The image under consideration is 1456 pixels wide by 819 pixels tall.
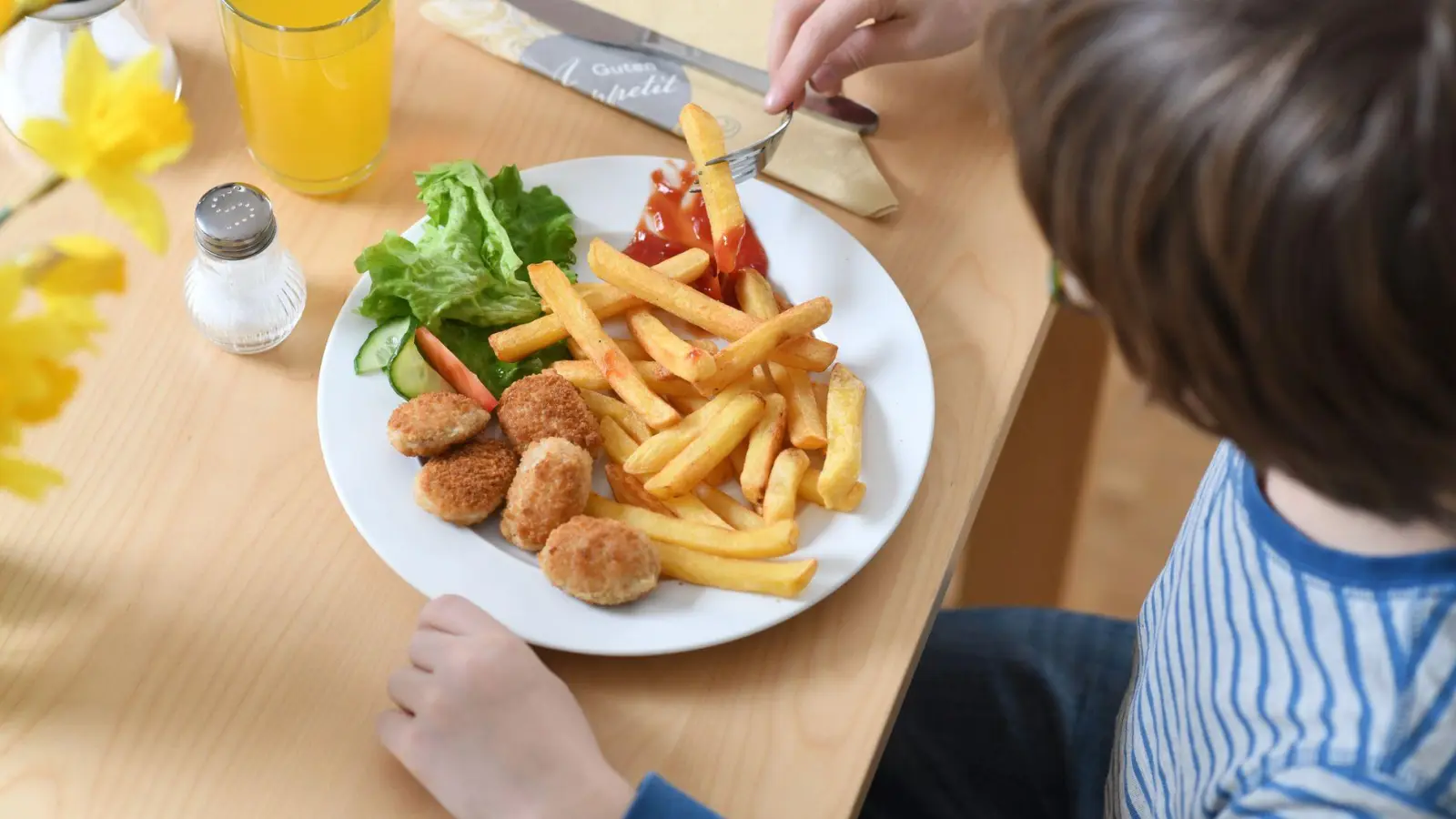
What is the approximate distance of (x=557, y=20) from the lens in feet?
4.85

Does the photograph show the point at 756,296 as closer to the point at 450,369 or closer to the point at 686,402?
the point at 686,402

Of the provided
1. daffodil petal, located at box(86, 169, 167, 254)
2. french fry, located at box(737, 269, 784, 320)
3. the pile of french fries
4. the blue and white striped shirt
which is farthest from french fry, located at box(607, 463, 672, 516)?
daffodil petal, located at box(86, 169, 167, 254)

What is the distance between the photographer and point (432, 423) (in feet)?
3.62

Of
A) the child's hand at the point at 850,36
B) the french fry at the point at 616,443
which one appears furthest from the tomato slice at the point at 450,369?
the child's hand at the point at 850,36

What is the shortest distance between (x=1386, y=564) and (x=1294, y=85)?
41 cm

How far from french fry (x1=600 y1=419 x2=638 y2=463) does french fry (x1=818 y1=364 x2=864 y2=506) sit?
186mm

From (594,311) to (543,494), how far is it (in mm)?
232

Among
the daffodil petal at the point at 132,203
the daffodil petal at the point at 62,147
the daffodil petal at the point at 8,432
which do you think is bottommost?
the daffodil petal at the point at 8,432

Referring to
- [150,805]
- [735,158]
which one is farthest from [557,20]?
[150,805]

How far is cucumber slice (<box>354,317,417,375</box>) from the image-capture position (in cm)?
117

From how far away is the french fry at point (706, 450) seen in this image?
1.11m

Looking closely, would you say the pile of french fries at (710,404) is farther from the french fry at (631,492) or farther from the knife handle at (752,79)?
the knife handle at (752,79)

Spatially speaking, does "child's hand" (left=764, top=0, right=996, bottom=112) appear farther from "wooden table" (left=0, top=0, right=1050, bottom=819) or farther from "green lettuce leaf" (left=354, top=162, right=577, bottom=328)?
"green lettuce leaf" (left=354, top=162, right=577, bottom=328)

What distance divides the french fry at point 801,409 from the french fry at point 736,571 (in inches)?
5.2
